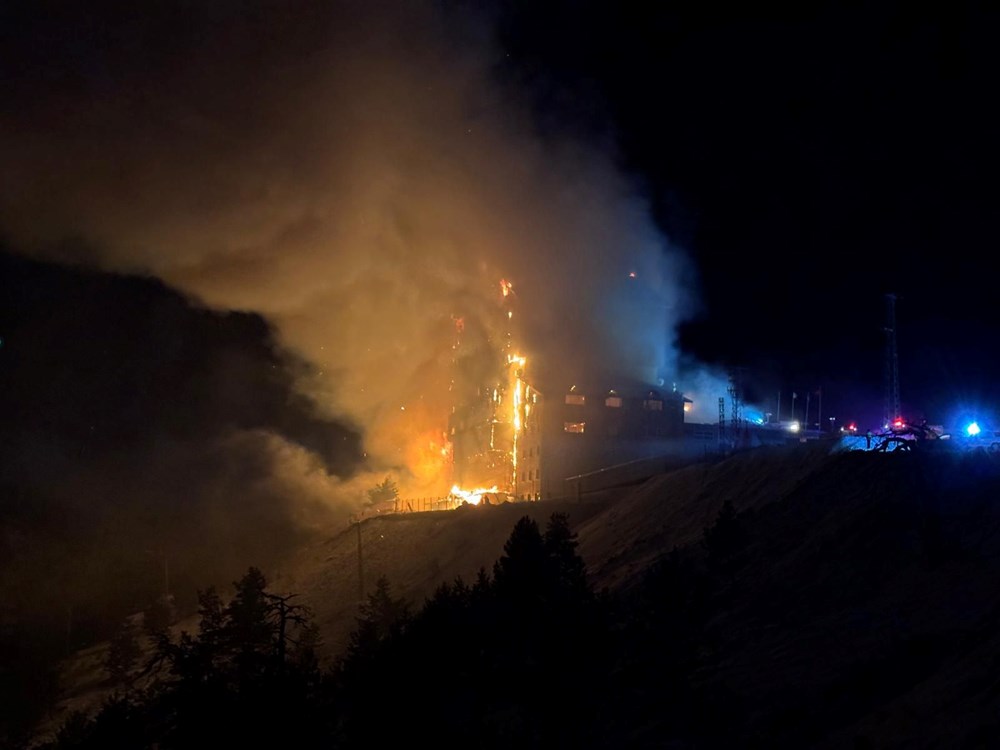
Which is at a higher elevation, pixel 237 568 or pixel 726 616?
pixel 726 616

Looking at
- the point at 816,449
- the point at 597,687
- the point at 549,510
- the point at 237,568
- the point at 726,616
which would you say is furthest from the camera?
the point at 237,568

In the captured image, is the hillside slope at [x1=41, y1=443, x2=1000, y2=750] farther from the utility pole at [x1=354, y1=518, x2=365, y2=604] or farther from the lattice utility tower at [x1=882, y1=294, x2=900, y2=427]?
the lattice utility tower at [x1=882, y1=294, x2=900, y2=427]

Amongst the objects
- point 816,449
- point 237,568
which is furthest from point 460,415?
point 816,449

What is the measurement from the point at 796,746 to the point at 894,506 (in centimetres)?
1533

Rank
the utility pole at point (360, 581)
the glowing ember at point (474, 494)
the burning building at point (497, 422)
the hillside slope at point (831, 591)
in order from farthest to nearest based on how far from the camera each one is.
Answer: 1. the glowing ember at point (474, 494)
2. the burning building at point (497, 422)
3. the utility pole at point (360, 581)
4. the hillside slope at point (831, 591)

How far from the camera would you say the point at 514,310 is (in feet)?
277

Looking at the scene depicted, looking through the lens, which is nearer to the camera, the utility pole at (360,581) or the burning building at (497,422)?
the utility pole at (360,581)

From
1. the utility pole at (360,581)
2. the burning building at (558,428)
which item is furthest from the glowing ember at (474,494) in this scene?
the utility pole at (360,581)

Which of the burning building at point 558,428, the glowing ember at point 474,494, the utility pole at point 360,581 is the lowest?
the utility pole at point 360,581

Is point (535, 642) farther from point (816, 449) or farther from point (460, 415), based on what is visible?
point (460, 415)

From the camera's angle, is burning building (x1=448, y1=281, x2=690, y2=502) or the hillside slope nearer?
the hillside slope

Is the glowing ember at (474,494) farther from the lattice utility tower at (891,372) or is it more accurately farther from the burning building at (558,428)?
the lattice utility tower at (891,372)

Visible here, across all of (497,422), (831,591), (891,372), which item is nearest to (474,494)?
(497,422)

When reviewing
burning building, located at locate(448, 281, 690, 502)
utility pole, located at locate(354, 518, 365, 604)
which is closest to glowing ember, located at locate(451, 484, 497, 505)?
burning building, located at locate(448, 281, 690, 502)
